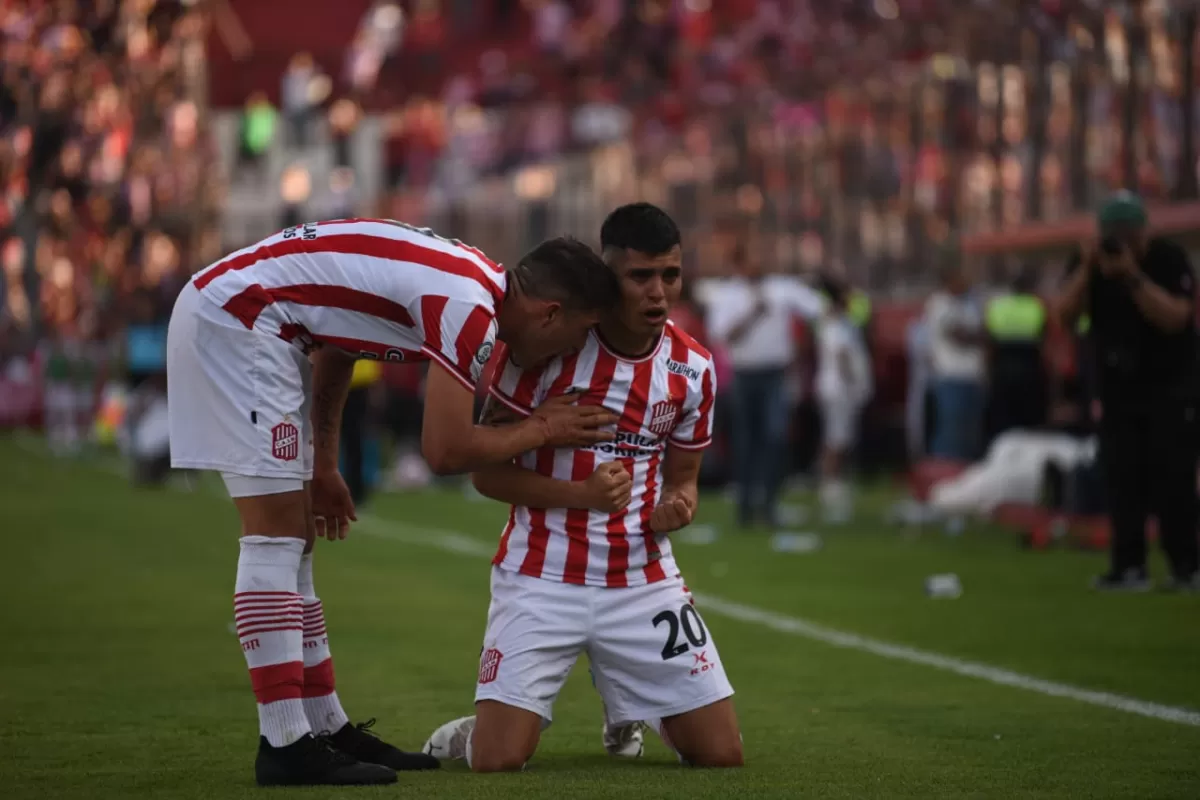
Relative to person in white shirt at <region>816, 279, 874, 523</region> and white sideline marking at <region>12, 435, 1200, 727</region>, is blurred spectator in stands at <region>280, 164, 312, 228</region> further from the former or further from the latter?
white sideline marking at <region>12, 435, 1200, 727</region>

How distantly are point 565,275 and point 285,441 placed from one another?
897 mm

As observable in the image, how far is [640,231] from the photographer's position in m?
5.90

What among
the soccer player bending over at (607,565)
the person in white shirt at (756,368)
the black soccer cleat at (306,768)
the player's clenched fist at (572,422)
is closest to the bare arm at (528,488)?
the soccer player bending over at (607,565)

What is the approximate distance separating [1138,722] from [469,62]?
Answer: 22.5 meters

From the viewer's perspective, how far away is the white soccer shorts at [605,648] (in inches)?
231

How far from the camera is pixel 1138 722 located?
6.73 m

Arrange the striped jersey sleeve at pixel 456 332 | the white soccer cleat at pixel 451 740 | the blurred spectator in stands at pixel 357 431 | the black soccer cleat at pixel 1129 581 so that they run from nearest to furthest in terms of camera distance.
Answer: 1. the striped jersey sleeve at pixel 456 332
2. the white soccer cleat at pixel 451 740
3. the black soccer cleat at pixel 1129 581
4. the blurred spectator in stands at pixel 357 431

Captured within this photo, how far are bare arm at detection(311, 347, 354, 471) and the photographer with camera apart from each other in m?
5.61

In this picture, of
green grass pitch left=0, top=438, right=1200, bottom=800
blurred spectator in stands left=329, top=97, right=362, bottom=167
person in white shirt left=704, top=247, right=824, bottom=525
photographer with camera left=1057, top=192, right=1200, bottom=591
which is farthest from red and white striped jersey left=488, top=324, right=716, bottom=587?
blurred spectator in stands left=329, top=97, right=362, bottom=167

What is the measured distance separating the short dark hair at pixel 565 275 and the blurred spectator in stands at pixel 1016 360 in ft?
38.9

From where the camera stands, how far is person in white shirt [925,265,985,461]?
17.7 meters

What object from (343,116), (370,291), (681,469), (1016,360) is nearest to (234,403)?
(370,291)

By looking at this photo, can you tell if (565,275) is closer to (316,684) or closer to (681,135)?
(316,684)

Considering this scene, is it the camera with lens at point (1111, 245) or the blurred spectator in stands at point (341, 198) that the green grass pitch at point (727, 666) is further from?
the blurred spectator in stands at point (341, 198)
